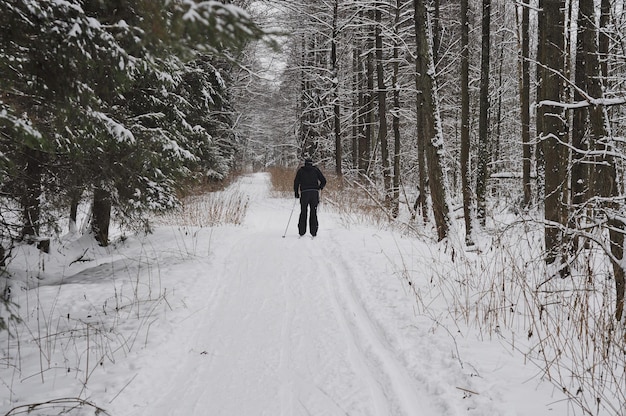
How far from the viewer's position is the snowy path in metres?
2.94

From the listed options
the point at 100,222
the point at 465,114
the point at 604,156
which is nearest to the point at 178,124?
the point at 100,222

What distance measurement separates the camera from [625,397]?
95.8 inches

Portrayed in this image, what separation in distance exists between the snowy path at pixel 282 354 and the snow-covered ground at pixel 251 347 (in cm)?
2

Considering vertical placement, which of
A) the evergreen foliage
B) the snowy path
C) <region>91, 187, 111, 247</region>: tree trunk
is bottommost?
the snowy path

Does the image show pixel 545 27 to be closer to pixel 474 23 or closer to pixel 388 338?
pixel 388 338

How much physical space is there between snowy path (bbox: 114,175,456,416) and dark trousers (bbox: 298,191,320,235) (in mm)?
3082

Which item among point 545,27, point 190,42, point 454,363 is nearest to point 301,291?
point 454,363

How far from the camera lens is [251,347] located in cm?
387

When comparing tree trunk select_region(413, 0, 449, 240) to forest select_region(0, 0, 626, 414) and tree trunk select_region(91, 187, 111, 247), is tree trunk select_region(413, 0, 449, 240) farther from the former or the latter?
tree trunk select_region(91, 187, 111, 247)

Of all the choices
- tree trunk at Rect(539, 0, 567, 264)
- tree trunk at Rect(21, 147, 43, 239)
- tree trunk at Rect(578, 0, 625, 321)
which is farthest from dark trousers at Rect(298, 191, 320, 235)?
tree trunk at Rect(578, 0, 625, 321)

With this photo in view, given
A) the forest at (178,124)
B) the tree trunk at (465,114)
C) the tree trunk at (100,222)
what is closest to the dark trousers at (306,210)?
the forest at (178,124)

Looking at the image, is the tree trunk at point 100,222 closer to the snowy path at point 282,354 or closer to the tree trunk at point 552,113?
the snowy path at point 282,354

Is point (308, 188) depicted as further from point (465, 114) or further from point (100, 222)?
point (465, 114)

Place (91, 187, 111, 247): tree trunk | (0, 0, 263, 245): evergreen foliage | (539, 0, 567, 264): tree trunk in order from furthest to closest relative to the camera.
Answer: (91, 187, 111, 247): tree trunk → (539, 0, 567, 264): tree trunk → (0, 0, 263, 245): evergreen foliage
